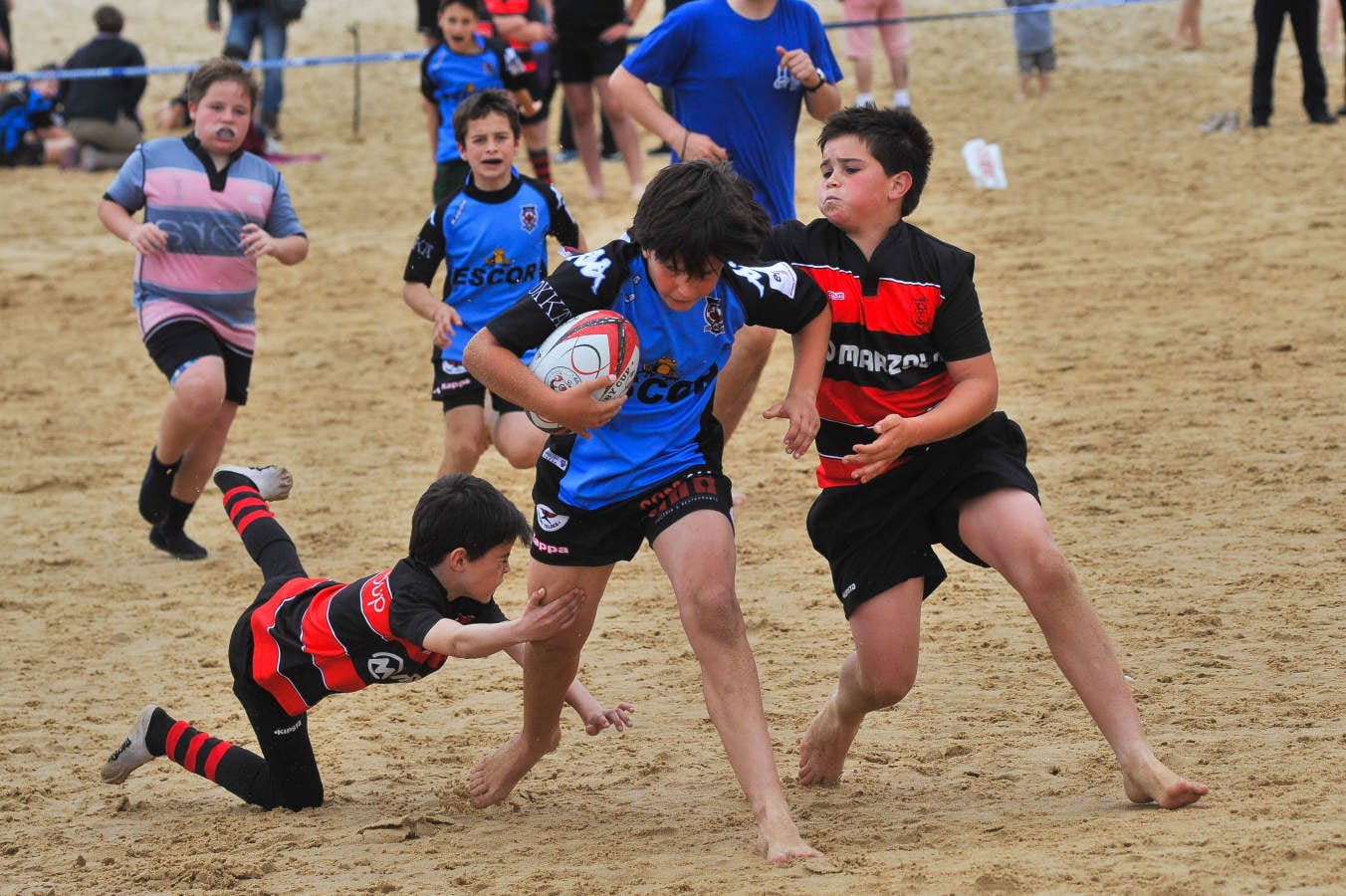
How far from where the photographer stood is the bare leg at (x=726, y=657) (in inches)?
168

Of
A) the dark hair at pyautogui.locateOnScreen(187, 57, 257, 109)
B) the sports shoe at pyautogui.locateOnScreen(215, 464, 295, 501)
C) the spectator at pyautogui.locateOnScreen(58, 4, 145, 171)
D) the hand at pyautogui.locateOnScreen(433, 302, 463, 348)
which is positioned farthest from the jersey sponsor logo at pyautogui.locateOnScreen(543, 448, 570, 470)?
the spectator at pyautogui.locateOnScreen(58, 4, 145, 171)

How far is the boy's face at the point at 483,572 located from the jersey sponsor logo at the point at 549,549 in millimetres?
178

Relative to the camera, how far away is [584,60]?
1394cm

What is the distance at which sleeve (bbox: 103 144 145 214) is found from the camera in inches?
295

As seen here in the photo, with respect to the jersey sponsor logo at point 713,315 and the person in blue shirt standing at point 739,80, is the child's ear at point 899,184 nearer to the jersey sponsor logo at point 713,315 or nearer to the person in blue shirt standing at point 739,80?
the jersey sponsor logo at point 713,315

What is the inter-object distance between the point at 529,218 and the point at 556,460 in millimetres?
2930

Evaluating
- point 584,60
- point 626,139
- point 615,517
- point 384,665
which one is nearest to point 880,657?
point 615,517

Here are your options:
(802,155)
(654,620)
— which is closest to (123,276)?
(802,155)

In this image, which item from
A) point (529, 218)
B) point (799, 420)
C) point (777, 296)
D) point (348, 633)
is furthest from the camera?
point (529, 218)

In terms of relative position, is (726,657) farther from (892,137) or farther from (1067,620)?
(892,137)

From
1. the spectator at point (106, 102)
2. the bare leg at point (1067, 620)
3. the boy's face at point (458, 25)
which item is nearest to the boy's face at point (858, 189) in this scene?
the bare leg at point (1067, 620)

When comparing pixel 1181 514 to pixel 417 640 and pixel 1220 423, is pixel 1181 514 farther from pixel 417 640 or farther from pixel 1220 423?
pixel 417 640

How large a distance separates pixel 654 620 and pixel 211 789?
77.7 inches

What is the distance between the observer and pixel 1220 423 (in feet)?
27.5
